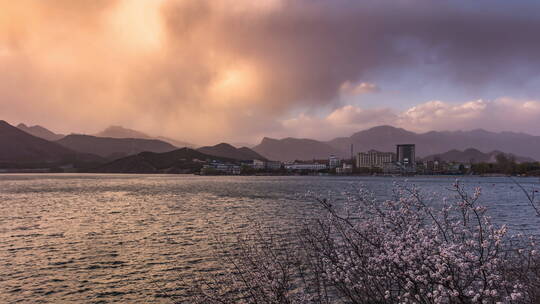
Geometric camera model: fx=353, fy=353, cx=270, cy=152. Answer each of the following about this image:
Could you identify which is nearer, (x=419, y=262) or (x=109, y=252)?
(x=419, y=262)

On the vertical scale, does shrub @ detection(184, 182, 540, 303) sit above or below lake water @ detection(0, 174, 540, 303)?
above

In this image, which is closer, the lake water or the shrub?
the shrub

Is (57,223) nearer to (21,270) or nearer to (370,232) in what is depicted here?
(21,270)

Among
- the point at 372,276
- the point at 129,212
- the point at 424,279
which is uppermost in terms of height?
the point at 424,279

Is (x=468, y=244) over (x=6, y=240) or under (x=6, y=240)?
over

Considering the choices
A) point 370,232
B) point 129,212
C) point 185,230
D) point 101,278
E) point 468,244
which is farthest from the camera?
Result: point 129,212

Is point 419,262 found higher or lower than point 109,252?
higher

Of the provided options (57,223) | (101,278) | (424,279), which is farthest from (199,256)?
(57,223)

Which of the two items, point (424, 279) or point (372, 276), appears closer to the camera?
point (424, 279)

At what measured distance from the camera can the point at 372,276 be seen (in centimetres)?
941

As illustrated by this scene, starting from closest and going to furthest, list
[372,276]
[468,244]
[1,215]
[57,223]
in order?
[468,244] → [372,276] → [57,223] → [1,215]

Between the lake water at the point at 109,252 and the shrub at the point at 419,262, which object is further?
the lake water at the point at 109,252

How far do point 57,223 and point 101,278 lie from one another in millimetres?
26972

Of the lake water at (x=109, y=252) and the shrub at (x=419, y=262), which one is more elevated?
the shrub at (x=419, y=262)
